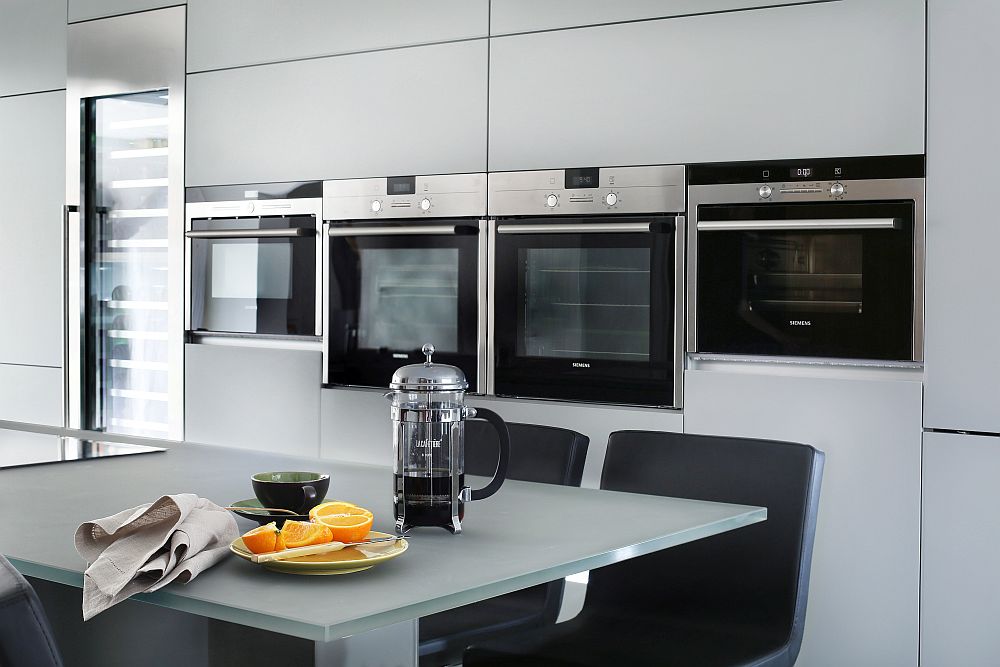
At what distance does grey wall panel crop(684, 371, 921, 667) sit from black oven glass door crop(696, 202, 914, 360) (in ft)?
0.40

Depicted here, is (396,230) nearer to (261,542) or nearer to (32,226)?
(32,226)

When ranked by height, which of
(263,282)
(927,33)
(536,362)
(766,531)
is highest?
(927,33)

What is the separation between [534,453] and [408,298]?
62.5 inches

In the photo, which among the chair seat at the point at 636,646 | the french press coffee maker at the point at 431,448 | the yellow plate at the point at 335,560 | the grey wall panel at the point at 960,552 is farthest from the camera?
the grey wall panel at the point at 960,552

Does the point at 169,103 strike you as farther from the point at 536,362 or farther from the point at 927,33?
the point at 927,33

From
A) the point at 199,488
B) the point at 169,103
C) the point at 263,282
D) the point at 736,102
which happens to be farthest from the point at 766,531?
the point at 169,103

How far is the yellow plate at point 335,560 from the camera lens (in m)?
1.28

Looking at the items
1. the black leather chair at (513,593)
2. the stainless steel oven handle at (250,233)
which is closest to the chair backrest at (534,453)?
the black leather chair at (513,593)

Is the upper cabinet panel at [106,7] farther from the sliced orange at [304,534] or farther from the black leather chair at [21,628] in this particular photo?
the black leather chair at [21,628]

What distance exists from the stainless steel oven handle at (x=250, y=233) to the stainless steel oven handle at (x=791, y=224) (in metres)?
1.56

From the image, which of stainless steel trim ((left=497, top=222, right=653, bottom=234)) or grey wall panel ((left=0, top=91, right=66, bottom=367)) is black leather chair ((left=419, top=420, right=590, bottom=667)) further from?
grey wall panel ((left=0, top=91, right=66, bottom=367))

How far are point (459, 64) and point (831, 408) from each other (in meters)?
1.66

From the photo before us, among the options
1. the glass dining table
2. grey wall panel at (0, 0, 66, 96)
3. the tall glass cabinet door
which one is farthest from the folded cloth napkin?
grey wall panel at (0, 0, 66, 96)

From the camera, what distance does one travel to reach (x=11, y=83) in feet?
16.4
